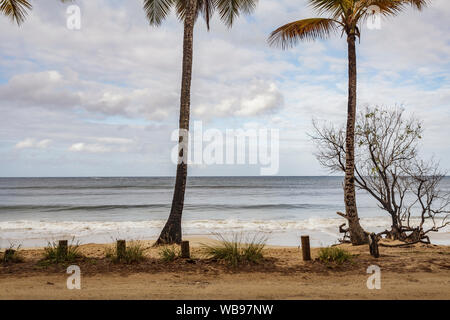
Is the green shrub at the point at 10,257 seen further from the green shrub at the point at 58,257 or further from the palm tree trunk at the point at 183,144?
the palm tree trunk at the point at 183,144

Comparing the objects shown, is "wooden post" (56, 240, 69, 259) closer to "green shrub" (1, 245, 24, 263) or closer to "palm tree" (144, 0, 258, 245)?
"green shrub" (1, 245, 24, 263)

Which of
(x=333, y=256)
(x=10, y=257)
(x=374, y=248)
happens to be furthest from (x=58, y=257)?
(x=374, y=248)

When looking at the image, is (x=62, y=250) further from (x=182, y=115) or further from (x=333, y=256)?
(x=333, y=256)

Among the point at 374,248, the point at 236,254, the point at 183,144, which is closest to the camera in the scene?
the point at 236,254

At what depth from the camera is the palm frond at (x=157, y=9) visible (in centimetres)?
1154

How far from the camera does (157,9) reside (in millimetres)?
11680

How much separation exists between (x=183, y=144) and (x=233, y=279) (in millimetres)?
4412

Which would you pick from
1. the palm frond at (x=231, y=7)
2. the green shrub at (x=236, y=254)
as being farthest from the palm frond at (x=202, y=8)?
the green shrub at (x=236, y=254)

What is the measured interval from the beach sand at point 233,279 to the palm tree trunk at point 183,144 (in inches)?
48.2

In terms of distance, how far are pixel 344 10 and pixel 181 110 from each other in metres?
5.80

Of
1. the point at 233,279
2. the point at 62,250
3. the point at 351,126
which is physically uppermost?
the point at 351,126

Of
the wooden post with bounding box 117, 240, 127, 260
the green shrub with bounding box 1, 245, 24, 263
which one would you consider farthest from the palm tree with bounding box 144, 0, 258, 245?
the green shrub with bounding box 1, 245, 24, 263
